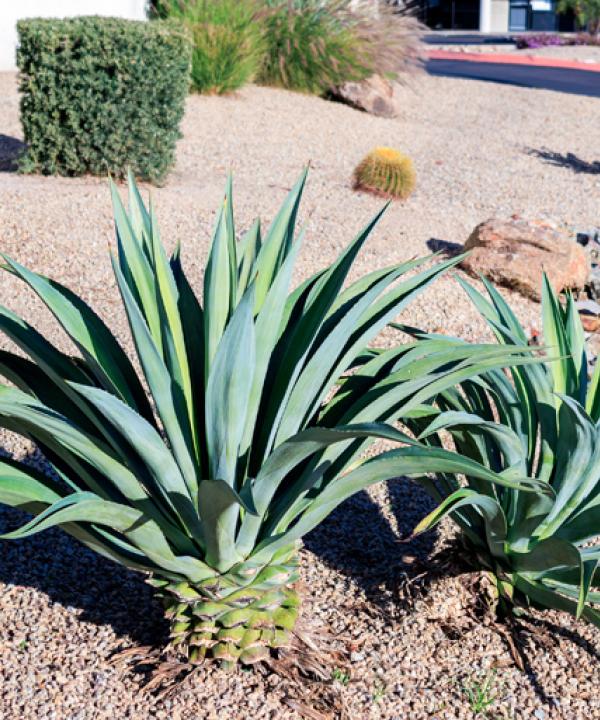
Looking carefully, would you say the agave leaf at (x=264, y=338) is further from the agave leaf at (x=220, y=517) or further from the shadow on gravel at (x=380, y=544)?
the shadow on gravel at (x=380, y=544)

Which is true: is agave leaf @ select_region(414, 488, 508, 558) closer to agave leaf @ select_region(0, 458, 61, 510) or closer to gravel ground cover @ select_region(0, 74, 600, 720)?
gravel ground cover @ select_region(0, 74, 600, 720)

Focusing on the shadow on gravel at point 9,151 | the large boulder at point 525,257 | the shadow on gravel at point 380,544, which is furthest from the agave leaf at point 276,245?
the shadow on gravel at point 9,151

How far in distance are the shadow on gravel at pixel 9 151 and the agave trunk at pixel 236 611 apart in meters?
6.85

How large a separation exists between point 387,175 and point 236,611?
7155 mm

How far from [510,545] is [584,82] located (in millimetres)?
20458

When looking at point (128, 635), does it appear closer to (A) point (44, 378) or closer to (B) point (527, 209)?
(A) point (44, 378)

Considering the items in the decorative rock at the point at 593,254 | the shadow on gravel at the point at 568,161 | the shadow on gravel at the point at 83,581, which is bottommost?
the shadow on gravel at the point at 568,161

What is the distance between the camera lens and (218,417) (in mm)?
2406

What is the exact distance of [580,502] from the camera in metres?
3.09

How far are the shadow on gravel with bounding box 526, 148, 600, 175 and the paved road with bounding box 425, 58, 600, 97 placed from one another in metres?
6.72

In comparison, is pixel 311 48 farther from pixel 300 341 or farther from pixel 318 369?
pixel 318 369

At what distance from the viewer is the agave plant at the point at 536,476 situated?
2922 mm

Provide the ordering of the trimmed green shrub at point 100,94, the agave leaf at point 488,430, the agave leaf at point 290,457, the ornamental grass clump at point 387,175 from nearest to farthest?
the agave leaf at point 290,457
the agave leaf at point 488,430
the trimmed green shrub at point 100,94
the ornamental grass clump at point 387,175

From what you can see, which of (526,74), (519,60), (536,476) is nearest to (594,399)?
(536,476)
